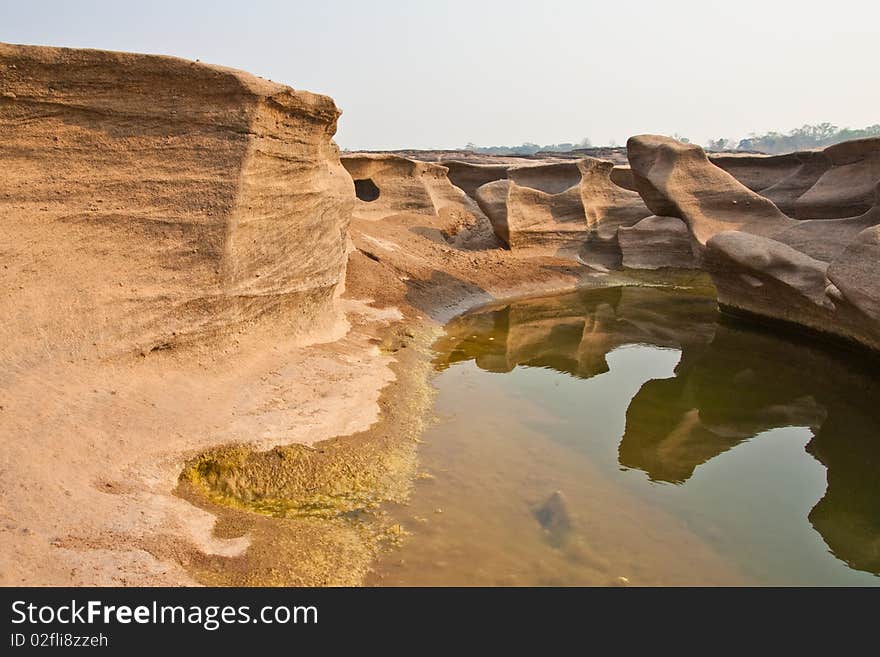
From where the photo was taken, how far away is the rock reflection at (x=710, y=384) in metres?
5.34

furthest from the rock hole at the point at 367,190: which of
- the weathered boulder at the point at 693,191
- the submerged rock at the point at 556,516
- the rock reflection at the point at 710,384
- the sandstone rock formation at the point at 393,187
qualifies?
the submerged rock at the point at 556,516

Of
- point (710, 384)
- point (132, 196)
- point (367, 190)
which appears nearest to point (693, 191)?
point (710, 384)

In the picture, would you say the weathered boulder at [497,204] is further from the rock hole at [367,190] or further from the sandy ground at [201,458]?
the sandy ground at [201,458]

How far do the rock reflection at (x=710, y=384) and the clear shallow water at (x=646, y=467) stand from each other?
0.08 feet

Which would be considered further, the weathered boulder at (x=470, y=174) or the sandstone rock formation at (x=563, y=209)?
the weathered boulder at (x=470, y=174)

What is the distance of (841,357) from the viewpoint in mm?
8172

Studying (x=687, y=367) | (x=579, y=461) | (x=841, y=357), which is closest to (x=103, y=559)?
(x=579, y=461)

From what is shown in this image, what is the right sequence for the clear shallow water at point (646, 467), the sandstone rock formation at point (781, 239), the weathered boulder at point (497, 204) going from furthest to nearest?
the weathered boulder at point (497, 204)
the sandstone rock formation at point (781, 239)
the clear shallow water at point (646, 467)

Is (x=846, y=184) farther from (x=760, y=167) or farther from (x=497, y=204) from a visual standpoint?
(x=497, y=204)

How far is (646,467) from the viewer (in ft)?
18.1

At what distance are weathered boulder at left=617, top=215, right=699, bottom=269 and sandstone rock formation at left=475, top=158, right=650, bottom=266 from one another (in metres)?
0.50

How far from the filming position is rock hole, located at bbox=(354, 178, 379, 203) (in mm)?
17197

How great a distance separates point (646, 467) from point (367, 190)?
13.3 meters
